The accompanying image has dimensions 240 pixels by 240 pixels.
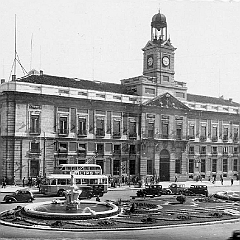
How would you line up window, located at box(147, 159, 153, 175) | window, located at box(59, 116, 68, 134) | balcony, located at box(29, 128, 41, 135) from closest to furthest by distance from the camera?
balcony, located at box(29, 128, 41, 135) → window, located at box(59, 116, 68, 134) → window, located at box(147, 159, 153, 175)

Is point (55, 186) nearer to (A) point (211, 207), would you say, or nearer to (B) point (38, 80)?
(B) point (38, 80)

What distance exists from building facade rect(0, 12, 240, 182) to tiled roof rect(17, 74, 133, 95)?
0.21 feet

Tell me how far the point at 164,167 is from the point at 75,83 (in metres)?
11.6

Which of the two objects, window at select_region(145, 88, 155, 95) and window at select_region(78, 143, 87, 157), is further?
window at select_region(145, 88, 155, 95)

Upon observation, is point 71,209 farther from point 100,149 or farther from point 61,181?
point 100,149

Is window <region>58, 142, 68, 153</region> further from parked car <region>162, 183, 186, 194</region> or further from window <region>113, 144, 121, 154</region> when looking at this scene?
parked car <region>162, 183, 186, 194</region>

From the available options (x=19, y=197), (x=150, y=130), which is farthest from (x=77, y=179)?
(x=150, y=130)

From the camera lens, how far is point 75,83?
104 ft

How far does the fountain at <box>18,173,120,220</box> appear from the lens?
20.4 meters

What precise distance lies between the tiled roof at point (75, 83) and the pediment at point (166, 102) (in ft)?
7.29

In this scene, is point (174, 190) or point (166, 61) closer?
point (174, 190)

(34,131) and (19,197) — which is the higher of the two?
(34,131)

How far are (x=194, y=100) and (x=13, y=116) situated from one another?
18.3 metres

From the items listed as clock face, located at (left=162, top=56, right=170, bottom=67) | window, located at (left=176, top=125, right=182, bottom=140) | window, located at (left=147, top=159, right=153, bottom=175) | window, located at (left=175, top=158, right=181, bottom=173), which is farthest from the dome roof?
window, located at (left=175, top=158, right=181, bottom=173)
